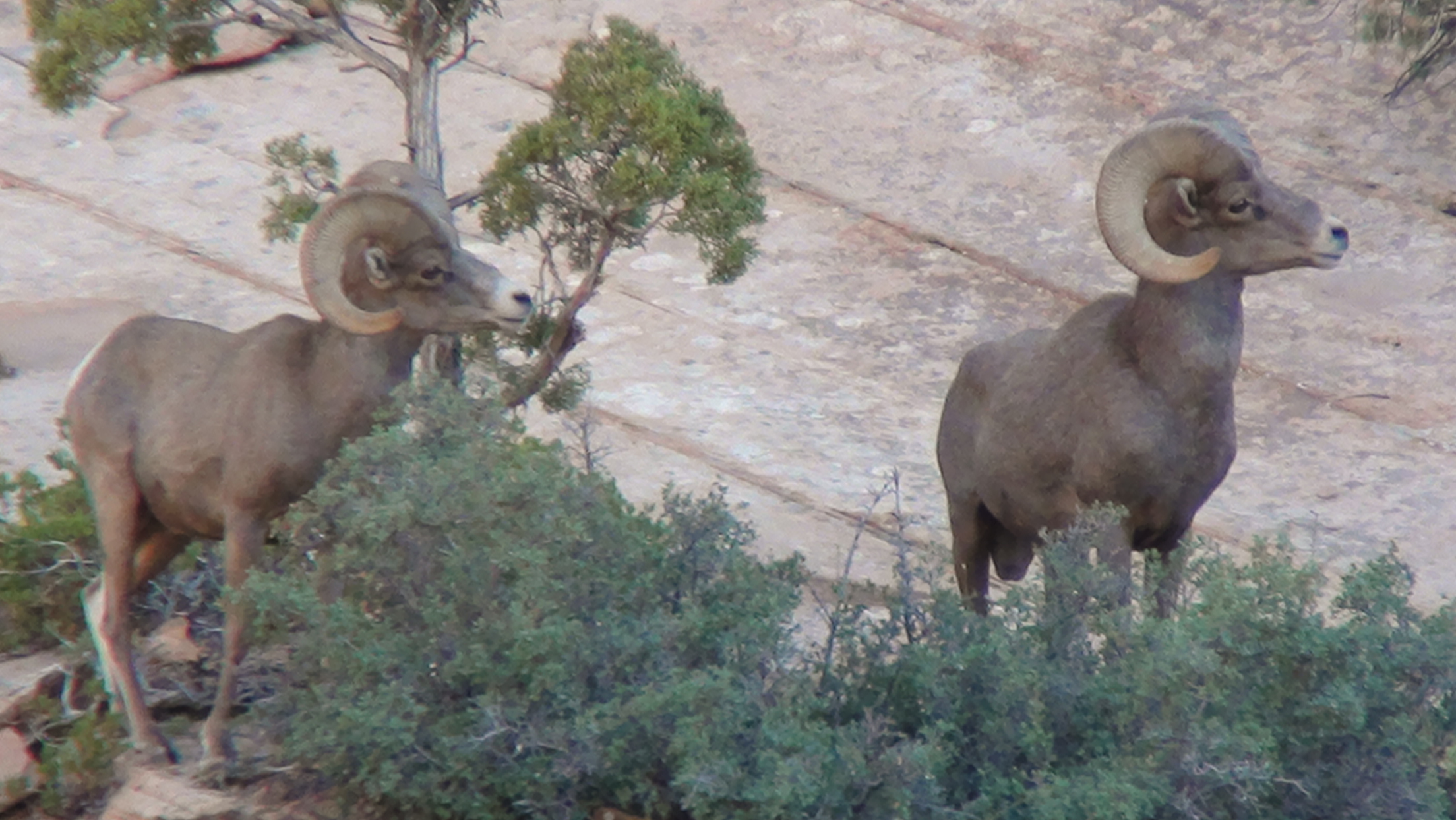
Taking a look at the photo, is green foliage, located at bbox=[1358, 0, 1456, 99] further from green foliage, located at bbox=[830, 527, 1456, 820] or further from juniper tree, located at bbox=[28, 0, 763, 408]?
green foliage, located at bbox=[830, 527, 1456, 820]

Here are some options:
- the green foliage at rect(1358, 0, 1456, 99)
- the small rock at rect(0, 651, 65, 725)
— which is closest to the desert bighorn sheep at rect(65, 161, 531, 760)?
the small rock at rect(0, 651, 65, 725)

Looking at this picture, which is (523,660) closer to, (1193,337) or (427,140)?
(1193,337)

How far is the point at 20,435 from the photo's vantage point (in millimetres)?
8695

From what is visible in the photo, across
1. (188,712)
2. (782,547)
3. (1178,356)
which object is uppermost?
(1178,356)

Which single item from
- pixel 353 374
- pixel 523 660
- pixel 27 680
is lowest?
pixel 27 680

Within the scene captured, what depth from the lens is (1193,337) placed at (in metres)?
6.03

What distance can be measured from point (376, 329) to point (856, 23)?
30.4 feet

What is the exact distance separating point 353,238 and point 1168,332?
8.18 feet

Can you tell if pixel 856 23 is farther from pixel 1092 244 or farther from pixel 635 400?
pixel 635 400

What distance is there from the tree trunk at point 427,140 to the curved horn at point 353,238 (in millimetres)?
1204

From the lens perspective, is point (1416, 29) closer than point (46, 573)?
No

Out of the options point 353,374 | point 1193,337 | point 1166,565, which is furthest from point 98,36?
point 1166,565

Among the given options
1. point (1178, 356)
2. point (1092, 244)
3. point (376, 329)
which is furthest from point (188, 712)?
point (1092, 244)

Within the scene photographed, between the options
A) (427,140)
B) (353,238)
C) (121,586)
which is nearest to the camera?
(353,238)
